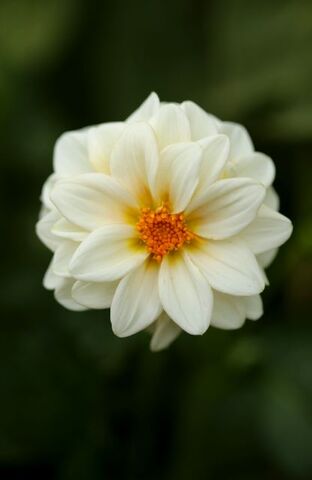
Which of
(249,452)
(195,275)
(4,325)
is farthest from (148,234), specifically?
(249,452)

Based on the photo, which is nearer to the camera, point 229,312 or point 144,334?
point 229,312

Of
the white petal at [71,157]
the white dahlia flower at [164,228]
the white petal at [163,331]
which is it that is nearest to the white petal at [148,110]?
the white dahlia flower at [164,228]

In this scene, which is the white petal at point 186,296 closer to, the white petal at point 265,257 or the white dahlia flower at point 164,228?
the white dahlia flower at point 164,228

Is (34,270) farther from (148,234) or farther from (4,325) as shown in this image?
(148,234)

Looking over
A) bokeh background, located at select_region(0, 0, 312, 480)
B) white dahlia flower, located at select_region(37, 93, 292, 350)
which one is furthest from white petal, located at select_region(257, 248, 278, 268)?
bokeh background, located at select_region(0, 0, 312, 480)

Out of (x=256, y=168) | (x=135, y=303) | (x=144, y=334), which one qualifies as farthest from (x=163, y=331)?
(x=144, y=334)

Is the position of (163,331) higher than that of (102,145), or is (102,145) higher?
(102,145)

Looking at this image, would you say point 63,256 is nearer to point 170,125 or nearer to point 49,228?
point 49,228
